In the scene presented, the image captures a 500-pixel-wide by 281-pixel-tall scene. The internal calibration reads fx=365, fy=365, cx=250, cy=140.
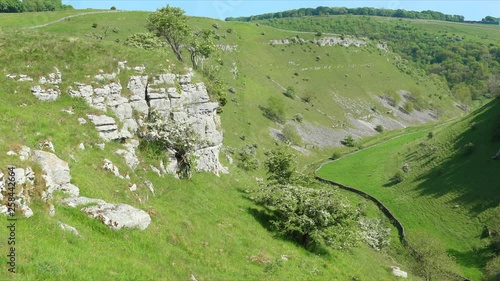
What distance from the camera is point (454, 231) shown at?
68.5 metres

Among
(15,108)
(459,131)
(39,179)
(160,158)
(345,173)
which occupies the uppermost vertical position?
(15,108)

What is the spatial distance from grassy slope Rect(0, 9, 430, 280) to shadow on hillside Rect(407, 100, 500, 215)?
46.0 meters

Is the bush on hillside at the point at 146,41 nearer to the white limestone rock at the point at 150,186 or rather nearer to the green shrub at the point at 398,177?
the white limestone rock at the point at 150,186

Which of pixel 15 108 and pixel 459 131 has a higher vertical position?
pixel 15 108

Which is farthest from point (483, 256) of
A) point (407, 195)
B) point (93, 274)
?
point (93, 274)

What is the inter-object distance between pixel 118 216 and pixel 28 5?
186314mm

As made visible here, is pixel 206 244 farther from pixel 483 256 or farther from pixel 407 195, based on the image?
pixel 407 195

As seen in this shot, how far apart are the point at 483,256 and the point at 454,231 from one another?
8.32m

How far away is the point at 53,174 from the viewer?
69.2ft

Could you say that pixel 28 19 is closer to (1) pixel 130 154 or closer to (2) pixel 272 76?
(2) pixel 272 76

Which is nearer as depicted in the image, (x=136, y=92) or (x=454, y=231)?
(x=136, y=92)

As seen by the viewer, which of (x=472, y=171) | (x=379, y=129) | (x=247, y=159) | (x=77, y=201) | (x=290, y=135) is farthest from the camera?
(x=379, y=129)

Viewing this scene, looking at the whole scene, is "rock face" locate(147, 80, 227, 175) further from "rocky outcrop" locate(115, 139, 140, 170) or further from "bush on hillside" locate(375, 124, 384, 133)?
"bush on hillside" locate(375, 124, 384, 133)

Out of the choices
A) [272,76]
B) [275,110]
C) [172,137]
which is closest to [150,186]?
[172,137]
